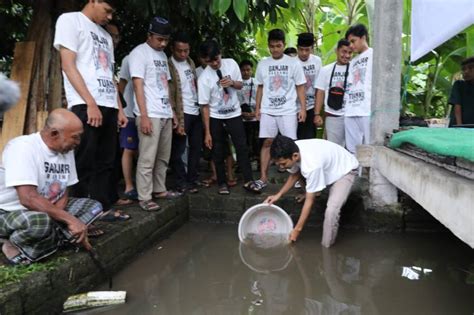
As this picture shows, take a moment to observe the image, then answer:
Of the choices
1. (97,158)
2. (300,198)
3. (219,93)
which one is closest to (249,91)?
(219,93)

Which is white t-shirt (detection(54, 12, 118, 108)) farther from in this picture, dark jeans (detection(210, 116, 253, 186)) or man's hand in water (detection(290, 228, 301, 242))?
man's hand in water (detection(290, 228, 301, 242))

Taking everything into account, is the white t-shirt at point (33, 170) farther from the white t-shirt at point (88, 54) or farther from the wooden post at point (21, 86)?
the wooden post at point (21, 86)

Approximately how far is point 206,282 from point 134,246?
2.44 ft

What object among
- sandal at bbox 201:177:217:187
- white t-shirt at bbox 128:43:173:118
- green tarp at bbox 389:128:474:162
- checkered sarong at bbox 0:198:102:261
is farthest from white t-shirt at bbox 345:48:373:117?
checkered sarong at bbox 0:198:102:261

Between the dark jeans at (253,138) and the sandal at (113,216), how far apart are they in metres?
2.88

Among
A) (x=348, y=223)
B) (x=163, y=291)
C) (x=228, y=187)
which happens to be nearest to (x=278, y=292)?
(x=163, y=291)

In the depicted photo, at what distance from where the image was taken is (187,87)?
15.4 feet

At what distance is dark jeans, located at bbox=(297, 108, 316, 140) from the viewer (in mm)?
5148

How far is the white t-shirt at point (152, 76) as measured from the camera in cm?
400

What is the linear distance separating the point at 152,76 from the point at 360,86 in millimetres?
2131

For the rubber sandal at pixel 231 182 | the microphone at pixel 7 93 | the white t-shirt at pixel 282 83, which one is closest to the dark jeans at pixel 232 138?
the rubber sandal at pixel 231 182

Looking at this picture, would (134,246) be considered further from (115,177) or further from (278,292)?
(278,292)

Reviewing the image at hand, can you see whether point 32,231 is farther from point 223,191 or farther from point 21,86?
point 223,191

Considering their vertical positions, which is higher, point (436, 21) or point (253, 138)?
point (436, 21)
